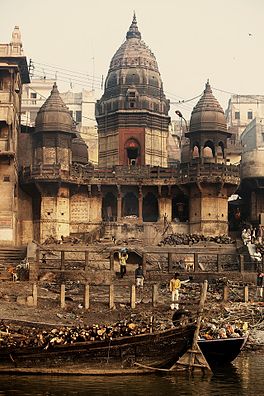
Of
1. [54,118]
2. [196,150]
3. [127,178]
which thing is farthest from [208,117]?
[54,118]

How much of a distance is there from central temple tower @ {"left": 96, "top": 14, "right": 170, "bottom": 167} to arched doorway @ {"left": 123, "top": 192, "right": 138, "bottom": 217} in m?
3.43

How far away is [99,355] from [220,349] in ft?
14.6

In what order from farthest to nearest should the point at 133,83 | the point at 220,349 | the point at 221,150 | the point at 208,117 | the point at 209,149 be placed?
1. the point at 133,83
2. the point at 209,149
3. the point at 221,150
4. the point at 208,117
5. the point at 220,349

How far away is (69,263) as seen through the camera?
4306 cm

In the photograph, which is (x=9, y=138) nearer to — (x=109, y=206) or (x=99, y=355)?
(x=109, y=206)

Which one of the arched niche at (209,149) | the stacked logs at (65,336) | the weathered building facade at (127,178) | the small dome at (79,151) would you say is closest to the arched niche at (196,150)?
the weathered building facade at (127,178)

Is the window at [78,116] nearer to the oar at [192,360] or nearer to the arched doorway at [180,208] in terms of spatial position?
the arched doorway at [180,208]

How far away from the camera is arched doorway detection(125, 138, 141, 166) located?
59.2 m

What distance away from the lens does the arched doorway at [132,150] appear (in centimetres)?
5922

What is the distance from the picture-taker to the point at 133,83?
198 feet

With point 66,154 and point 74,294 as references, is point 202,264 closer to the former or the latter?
point 74,294

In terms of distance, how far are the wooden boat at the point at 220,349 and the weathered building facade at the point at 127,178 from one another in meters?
26.0

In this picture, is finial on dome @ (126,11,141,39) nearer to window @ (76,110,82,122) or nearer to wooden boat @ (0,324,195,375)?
window @ (76,110,82,122)

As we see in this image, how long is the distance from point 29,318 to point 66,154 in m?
25.3
